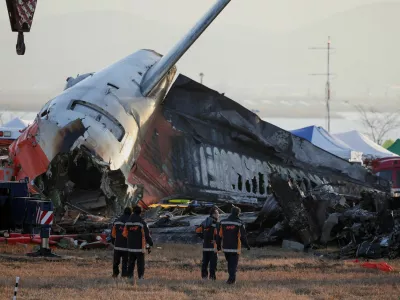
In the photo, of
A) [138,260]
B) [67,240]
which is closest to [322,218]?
[67,240]

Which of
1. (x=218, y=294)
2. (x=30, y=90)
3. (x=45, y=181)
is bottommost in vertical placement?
(x=218, y=294)

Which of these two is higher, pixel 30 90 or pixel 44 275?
pixel 30 90

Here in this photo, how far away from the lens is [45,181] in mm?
31125

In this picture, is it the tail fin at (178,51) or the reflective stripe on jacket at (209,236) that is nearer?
the reflective stripe on jacket at (209,236)

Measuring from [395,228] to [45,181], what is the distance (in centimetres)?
1021

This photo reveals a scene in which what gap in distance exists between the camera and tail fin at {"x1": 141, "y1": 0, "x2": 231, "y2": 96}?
35.7 metres

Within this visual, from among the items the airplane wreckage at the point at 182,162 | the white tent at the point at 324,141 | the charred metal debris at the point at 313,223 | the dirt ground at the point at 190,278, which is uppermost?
the white tent at the point at 324,141

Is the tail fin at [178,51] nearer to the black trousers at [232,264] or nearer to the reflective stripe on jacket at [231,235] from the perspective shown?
the reflective stripe on jacket at [231,235]

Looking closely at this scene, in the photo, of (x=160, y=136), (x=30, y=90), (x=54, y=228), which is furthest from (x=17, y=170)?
(x=30, y=90)

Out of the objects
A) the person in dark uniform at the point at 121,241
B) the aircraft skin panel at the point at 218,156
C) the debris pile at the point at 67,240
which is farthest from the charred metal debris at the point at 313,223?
the person in dark uniform at the point at 121,241

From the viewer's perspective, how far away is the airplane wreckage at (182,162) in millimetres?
29094

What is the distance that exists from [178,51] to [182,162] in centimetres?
393

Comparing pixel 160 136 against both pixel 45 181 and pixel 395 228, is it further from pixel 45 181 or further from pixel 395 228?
pixel 395 228

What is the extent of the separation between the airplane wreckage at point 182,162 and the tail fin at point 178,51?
4cm
